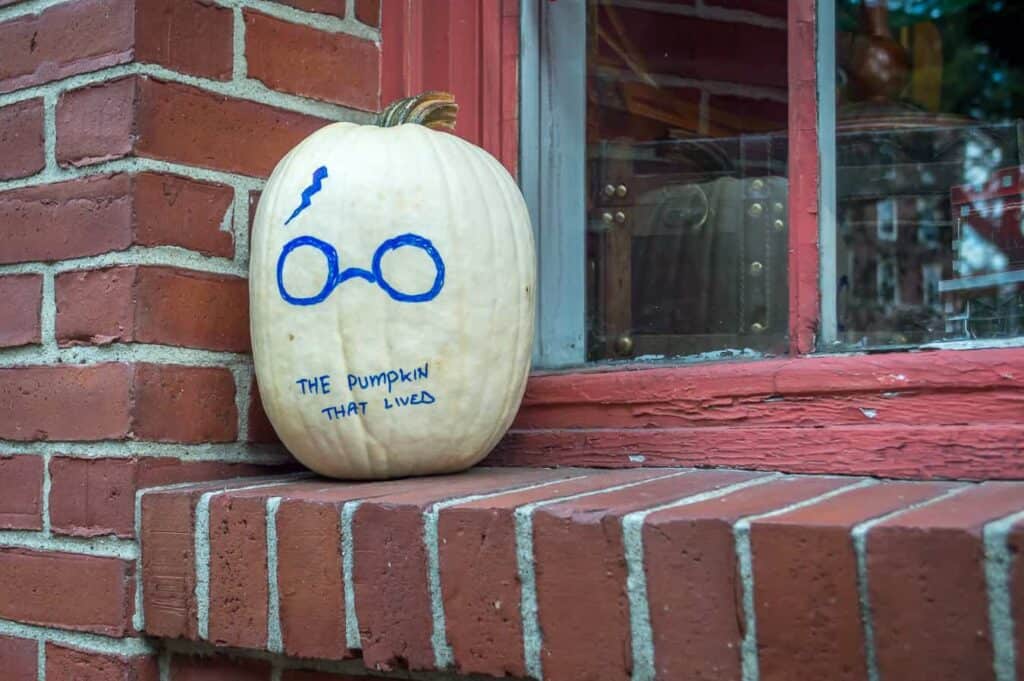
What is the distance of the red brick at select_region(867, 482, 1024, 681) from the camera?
2.62 feet

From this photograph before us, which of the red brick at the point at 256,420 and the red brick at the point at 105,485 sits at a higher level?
the red brick at the point at 256,420

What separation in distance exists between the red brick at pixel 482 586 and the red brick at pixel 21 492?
0.58 meters

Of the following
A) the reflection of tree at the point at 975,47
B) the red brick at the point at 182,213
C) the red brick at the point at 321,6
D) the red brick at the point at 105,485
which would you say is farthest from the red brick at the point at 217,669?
the reflection of tree at the point at 975,47

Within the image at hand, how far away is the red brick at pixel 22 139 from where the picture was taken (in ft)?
4.62

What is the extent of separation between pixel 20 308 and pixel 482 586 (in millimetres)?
717

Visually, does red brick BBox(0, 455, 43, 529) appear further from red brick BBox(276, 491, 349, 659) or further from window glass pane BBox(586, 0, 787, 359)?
window glass pane BBox(586, 0, 787, 359)

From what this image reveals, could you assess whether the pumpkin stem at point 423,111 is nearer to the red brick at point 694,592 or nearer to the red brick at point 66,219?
the red brick at point 66,219

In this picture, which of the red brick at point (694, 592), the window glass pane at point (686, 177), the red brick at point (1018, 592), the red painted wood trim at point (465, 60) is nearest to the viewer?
the red brick at point (1018, 592)

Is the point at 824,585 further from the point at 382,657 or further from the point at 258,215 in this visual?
the point at 258,215

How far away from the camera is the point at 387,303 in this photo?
123 cm

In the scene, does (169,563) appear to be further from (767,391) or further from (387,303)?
(767,391)

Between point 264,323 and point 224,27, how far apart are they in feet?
1.25

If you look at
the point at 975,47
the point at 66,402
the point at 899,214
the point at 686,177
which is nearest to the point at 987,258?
the point at 899,214

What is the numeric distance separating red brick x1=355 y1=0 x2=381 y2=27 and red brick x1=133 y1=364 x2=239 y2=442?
0.50m
